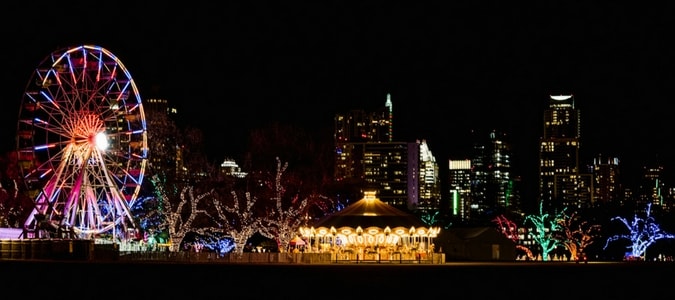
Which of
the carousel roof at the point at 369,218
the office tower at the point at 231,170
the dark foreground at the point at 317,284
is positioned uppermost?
the office tower at the point at 231,170

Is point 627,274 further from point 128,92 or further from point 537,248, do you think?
point 537,248

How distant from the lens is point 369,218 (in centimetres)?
6034

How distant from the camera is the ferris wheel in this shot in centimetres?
5900

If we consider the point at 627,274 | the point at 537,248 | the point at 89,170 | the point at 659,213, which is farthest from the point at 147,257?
the point at 659,213

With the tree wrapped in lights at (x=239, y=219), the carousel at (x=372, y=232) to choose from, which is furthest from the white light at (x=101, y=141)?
the carousel at (x=372, y=232)

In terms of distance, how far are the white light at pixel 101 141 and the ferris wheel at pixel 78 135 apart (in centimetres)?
→ 1

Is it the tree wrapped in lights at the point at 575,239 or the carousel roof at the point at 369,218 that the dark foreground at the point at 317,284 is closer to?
the carousel roof at the point at 369,218

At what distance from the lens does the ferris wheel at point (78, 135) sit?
59.0 meters

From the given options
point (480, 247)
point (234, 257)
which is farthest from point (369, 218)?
point (480, 247)

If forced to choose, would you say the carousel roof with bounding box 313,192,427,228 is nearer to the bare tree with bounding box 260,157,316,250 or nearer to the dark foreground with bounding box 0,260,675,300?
the bare tree with bounding box 260,157,316,250

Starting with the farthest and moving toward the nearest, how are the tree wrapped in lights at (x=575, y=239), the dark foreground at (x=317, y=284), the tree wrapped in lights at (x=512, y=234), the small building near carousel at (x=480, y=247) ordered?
1. the tree wrapped in lights at (x=512, y=234)
2. the tree wrapped in lights at (x=575, y=239)
3. the small building near carousel at (x=480, y=247)
4. the dark foreground at (x=317, y=284)

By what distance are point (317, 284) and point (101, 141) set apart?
29463 millimetres

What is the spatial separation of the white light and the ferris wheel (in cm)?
1

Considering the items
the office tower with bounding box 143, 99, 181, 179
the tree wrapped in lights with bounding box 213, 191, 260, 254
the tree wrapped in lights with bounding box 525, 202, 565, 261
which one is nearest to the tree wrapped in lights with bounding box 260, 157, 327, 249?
the tree wrapped in lights with bounding box 213, 191, 260, 254
